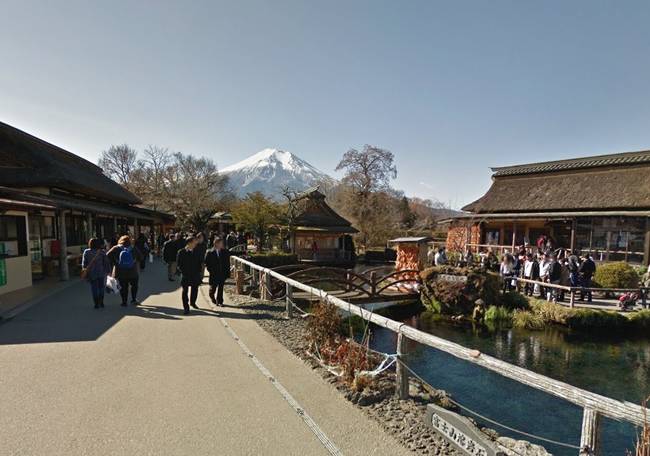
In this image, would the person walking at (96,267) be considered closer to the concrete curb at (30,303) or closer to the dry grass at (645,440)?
the concrete curb at (30,303)

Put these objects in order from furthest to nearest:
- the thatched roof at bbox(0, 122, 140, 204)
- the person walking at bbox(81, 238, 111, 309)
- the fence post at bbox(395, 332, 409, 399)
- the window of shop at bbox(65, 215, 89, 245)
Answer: the window of shop at bbox(65, 215, 89, 245)
the thatched roof at bbox(0, 122, 140, 204)
the person walking at bbox(81, 238, 111, 309)
the fence post at bbox(395, 332, 409, 399)

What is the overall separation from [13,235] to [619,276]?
2134 cm

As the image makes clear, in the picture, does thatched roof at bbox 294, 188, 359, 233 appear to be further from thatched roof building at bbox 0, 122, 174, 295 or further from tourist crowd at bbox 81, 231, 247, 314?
tourist crowd at bbox 81, 231, 247, 314

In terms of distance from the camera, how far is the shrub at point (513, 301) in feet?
43.8

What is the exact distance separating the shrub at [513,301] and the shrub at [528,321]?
0.81m

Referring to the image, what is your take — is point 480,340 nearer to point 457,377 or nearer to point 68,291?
point 457,377

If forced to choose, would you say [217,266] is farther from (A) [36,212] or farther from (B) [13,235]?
(A) [36,212]

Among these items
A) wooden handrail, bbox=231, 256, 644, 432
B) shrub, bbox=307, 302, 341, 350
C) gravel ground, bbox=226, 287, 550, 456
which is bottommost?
gravel ground, bbox=226, 287, 550, 456

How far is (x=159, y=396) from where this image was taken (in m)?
3.92

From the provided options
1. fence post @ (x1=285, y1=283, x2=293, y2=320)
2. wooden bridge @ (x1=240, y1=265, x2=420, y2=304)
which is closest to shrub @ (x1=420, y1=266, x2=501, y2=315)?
wooden bridge @ (x1=240, y1=265, x2=420, y2=304)

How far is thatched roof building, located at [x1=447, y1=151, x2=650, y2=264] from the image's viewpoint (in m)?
17.4

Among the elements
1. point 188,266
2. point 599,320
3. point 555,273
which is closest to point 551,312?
point 599,320

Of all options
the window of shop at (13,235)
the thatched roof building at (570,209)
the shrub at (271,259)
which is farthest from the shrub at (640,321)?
the window of shop at (13,235)

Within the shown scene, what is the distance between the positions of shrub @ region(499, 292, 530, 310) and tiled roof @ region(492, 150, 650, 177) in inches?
512
